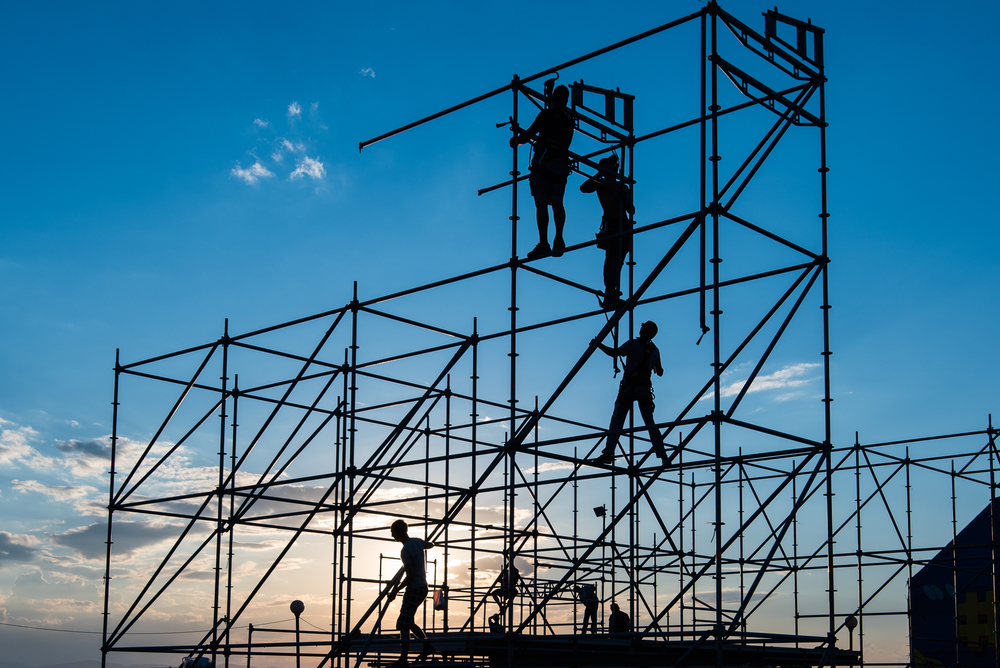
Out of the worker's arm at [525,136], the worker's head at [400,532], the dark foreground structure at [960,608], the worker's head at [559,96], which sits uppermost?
the worker's head at [559,96]

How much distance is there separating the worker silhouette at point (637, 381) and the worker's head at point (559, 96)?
9.24ft

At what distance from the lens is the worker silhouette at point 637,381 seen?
484 inches

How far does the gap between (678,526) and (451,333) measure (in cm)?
477

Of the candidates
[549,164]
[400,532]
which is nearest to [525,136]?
[549,164]

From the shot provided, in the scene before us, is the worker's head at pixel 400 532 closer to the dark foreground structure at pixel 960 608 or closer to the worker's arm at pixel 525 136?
the worker's arm at pixel 525 136

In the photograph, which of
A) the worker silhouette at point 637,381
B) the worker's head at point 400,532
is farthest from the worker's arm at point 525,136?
the worker's head at point 400,532

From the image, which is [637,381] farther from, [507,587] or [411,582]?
[411,582]

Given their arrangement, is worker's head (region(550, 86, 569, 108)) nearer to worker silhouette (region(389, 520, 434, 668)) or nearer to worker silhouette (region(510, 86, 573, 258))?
worker silhouette (region(510, 86, 573, 258))

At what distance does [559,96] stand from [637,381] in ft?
11.5

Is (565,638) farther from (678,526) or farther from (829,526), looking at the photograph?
(678,526)

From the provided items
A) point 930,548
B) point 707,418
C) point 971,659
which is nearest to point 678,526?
point 930,548

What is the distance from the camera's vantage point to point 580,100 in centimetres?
1449

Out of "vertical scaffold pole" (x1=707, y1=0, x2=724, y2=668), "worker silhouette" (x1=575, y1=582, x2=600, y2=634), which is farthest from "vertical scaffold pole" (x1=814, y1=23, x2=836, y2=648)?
"worker silhouette" (x1=575, y1=582, x2=600, y2=634)

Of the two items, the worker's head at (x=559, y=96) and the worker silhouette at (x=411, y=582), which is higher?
the worker's head at (x=559, y=96)
